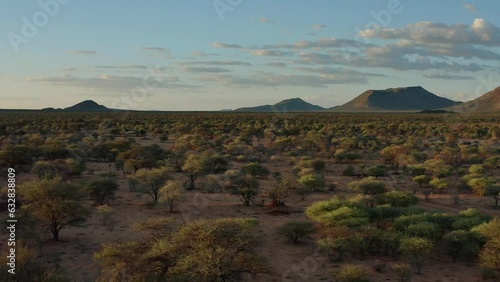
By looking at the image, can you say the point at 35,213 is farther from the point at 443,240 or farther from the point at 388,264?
the point at 443,240

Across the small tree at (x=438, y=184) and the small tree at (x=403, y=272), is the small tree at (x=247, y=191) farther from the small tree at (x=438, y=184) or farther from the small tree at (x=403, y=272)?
the small tree at (x=403, y=272)

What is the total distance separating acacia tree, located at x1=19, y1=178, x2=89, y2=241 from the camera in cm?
1989

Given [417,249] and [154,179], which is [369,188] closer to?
[417,249]

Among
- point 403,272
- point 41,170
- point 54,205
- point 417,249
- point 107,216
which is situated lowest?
point 403,272

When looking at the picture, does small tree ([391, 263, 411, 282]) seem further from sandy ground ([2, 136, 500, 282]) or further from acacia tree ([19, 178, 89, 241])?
acacia tree ([19, 178, 89, 241])

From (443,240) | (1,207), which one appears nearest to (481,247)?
(443,240)

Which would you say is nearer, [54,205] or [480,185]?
[54,205]

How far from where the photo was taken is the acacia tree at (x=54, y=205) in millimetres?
19891

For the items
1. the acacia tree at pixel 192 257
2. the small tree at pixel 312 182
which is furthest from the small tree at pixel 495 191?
the acacia tree at pixel 192 257

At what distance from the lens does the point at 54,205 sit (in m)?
19.7

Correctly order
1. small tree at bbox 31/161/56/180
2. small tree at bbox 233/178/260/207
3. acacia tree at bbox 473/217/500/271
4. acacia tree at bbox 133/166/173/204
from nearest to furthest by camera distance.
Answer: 1. acacia tree at bbox 473/217/500/271
2. small tree at bbox 233/178/260/207
3. acacia tree at bbox 133/166/173/204
4. small tree at bbox 31/161/56/180

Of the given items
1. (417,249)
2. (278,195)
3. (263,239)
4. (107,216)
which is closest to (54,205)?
(107,216)

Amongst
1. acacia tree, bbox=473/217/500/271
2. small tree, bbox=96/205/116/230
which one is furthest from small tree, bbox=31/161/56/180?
acacia tree, bbox=473/217/500/271

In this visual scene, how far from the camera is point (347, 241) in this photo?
1881cm
